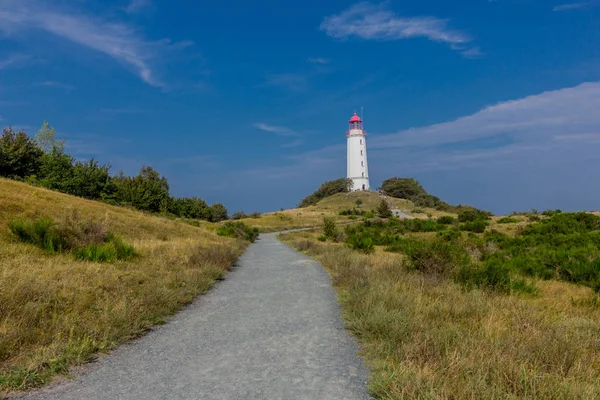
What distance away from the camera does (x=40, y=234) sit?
40.3ft

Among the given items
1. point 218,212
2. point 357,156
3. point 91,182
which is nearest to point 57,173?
point 91,182

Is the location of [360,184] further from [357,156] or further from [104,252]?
→ [104,252]

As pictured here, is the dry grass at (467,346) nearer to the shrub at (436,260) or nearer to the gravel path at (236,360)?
the gravel path at (236,360)

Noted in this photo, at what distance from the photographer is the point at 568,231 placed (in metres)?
28.4

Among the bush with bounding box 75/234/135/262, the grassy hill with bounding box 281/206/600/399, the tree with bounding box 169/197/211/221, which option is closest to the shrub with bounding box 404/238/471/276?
the grassy hill with bounding box 281/206/600/399

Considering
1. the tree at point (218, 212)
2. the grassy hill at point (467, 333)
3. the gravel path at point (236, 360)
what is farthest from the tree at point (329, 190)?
the gravel path at point (236, 360)

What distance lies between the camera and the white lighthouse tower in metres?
98.0

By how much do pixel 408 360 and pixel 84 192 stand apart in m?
54.9

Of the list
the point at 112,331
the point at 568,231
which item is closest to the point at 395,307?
the point at 112,331

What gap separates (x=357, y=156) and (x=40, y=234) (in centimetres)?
9030

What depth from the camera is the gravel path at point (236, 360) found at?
A: 4195 millimetres

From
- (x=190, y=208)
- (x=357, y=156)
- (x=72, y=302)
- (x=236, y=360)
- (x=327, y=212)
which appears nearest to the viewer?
(x=236, y=360)

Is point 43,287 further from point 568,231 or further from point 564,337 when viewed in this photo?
point 568,231

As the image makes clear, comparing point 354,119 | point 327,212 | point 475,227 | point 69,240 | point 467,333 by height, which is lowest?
point 467,333
